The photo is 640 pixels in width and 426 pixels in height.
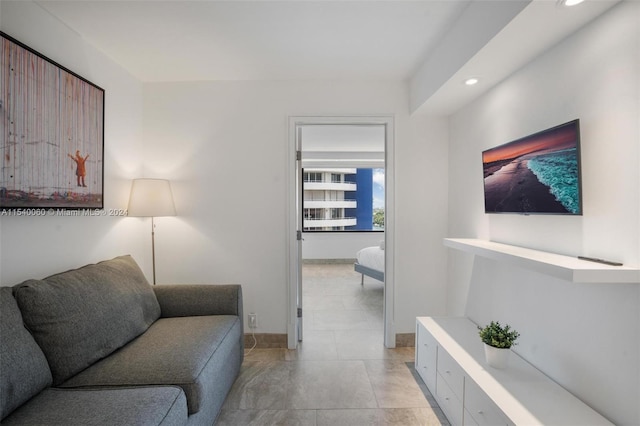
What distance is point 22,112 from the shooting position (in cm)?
165

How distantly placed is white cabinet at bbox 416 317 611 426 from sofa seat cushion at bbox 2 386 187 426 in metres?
1.46

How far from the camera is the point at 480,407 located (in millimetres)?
1512

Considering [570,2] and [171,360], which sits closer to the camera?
[570,2]

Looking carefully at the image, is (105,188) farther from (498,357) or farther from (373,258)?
(373,258)

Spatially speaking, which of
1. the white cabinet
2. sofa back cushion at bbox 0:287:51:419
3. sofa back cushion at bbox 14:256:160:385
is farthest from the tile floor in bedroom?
sofa back cushion at bbox 0:287:51:419

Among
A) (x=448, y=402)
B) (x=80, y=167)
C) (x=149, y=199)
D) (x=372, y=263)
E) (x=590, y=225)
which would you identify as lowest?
(x=448, y=402)

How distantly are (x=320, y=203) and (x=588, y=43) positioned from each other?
232 inches

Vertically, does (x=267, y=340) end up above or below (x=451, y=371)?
below

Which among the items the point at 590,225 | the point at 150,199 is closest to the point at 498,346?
the point at 590,225

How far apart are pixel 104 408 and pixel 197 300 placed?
44.7 inches

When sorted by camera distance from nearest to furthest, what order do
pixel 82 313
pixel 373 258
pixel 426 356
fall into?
pixel 82 313 < pixel 426 356 < pixel 373 258

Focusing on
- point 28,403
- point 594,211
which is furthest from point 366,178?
point 28,403

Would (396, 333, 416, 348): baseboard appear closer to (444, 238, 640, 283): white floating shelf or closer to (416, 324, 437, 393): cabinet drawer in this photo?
(416, 324, 437, 393): cabinet drawer

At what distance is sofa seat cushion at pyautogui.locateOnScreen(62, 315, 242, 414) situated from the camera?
1509mm
